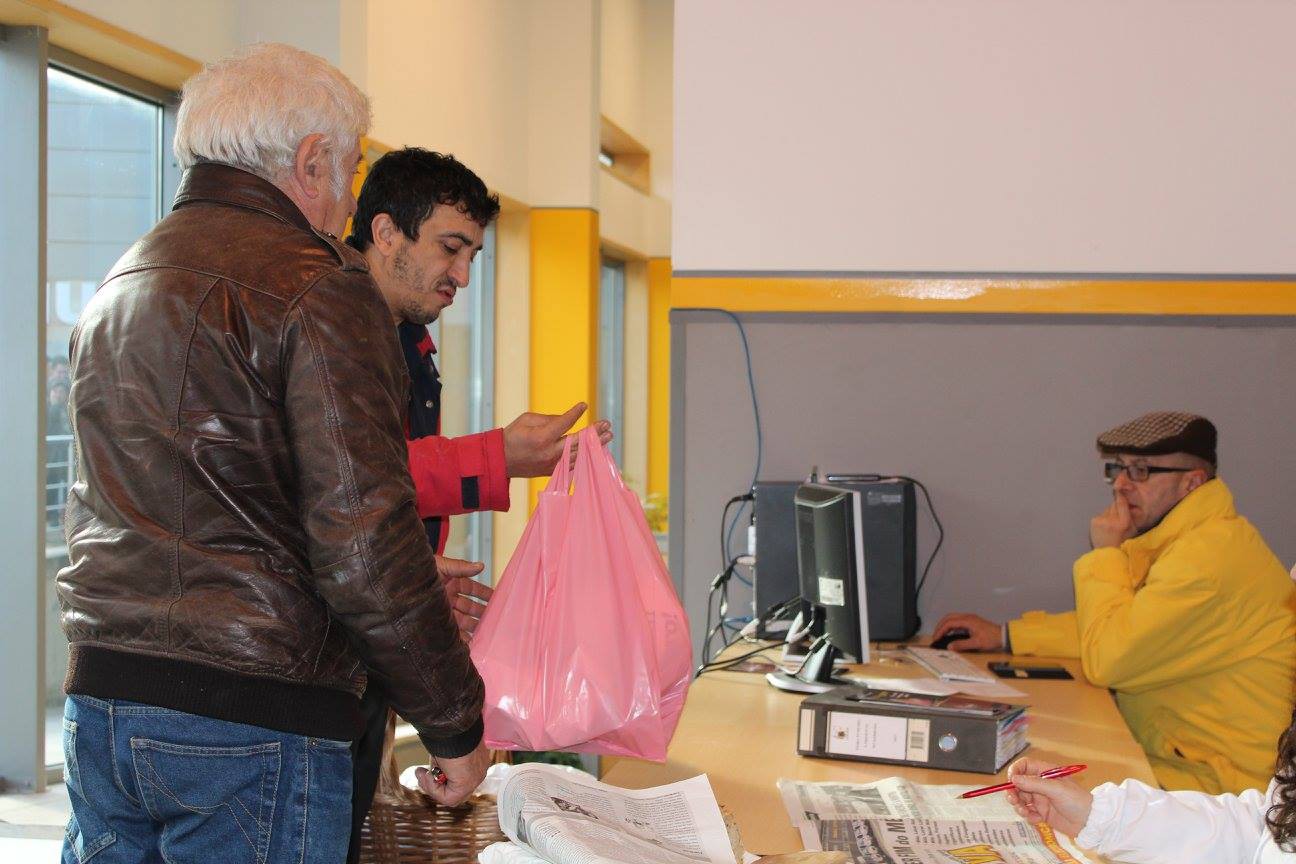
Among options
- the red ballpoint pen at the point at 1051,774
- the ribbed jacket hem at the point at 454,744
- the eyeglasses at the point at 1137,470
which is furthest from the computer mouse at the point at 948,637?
the ribbed jacket hem at the point at 454,744

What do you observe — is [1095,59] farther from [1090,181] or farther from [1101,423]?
[1101,423]

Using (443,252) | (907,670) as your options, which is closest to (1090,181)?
(907,670)

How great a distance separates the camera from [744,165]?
3252 millimetres

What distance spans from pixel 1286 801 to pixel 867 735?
2.11 feet

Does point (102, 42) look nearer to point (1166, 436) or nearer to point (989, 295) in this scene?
point (989, 295)

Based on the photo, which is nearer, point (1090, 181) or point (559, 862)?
point (559, 862)

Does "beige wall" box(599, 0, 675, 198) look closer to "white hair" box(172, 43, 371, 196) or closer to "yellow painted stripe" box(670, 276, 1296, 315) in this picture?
"yellow painted stripe" box(670, 276, 1296, 315)

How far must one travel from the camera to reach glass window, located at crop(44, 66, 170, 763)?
3.85m

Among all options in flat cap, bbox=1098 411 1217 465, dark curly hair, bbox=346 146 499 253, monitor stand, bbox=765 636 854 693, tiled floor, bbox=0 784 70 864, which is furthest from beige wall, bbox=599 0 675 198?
dark curly hair, bbox=346 146 499 253

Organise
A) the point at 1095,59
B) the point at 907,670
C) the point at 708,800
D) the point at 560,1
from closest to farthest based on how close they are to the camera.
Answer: the point at 708,800 → the point at 907,670 → the point at 1095,59 → the point at 560,1

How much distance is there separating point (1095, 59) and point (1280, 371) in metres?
0.89

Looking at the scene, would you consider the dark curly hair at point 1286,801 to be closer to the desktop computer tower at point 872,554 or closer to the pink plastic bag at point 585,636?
the pink plastic bag at point 585,636

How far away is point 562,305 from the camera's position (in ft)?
25.0

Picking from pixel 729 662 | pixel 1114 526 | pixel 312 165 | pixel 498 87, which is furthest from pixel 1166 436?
pixel 498 87
